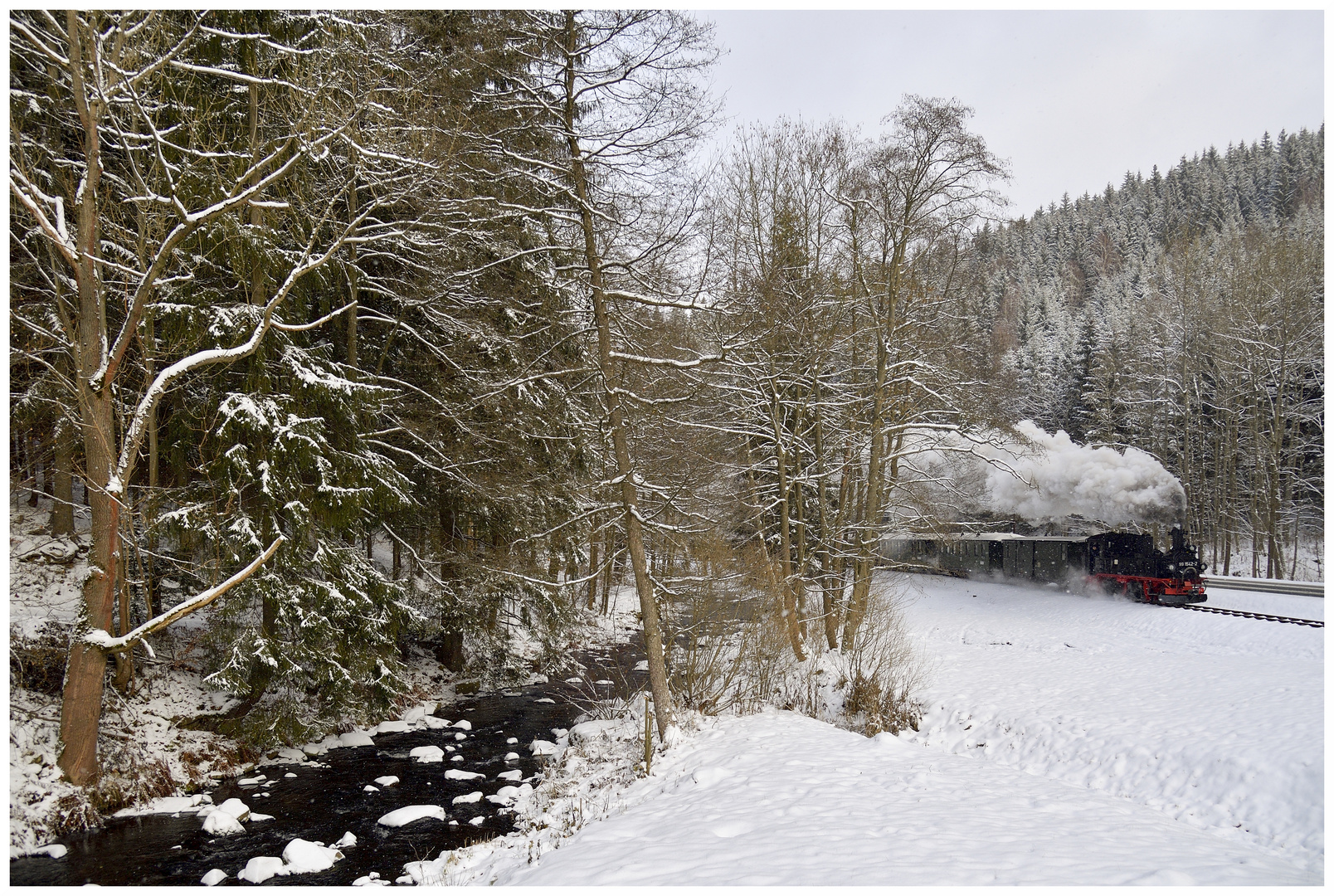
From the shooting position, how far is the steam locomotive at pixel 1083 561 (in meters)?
17.0

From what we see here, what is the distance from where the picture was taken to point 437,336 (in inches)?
516

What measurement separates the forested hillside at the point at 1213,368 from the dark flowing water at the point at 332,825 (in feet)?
46.0

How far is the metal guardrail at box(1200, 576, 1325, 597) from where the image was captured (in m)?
15.9

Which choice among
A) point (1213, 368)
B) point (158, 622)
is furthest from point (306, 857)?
point (1213, 368)

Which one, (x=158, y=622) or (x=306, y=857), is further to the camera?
(x=306, y=857)

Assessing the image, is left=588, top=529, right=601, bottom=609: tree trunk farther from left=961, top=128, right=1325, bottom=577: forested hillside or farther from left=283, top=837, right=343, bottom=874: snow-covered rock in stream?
left=961, top=128, right=1325, bottom=577: forested hillside

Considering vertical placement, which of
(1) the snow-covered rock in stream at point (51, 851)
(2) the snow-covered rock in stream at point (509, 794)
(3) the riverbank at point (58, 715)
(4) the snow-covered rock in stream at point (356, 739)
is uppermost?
(3) the riverbank at point (58, 715)

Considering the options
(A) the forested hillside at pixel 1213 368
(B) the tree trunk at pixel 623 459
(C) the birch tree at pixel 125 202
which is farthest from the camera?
(A) the forested hillside at pixel 1213 368

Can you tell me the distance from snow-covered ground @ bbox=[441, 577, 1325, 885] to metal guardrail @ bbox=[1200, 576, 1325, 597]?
4672 mm

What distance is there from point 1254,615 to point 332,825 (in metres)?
17.3

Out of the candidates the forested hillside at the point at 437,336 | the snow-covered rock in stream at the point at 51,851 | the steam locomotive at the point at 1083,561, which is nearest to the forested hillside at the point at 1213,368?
the forested hillside at the point at 437,336

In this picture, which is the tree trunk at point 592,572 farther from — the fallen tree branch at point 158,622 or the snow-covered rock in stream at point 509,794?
the fallen tree branch at point 158,622

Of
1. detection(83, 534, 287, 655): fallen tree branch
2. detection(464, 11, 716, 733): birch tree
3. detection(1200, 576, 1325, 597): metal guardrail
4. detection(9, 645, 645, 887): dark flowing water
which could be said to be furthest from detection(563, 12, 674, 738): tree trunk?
detection(1200, 576, 1325, 597): metal guardrail

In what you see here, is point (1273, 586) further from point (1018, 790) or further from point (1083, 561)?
point (1018, 790)
